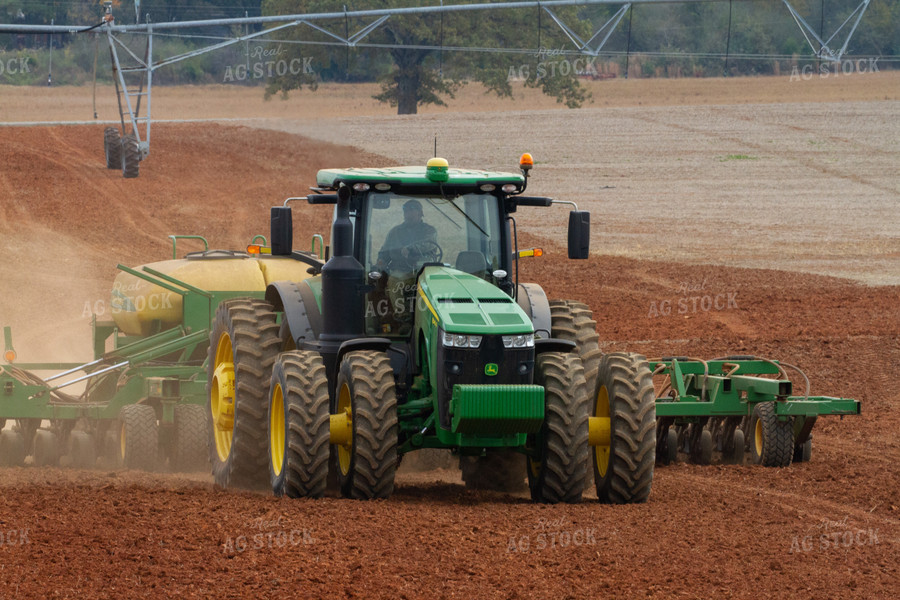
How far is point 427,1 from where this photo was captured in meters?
41.3

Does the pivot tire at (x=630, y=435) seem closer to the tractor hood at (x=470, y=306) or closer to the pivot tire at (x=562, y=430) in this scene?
the pivot tire at (x=562, y=430)

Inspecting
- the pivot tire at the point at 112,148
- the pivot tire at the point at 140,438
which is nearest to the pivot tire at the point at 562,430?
the pivot tire at the point at 140,438

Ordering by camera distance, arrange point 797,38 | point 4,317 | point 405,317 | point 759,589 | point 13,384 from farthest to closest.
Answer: point 797,38, point 4,317, point 13,384, point 405,317, point 759,589

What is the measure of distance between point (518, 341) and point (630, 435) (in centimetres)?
103

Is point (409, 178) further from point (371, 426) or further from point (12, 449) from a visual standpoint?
point (12, 449)

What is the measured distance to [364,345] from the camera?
8898 millimetres

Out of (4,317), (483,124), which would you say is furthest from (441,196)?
(483,124)

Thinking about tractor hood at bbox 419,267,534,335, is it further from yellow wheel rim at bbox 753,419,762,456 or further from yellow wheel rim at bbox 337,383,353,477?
yellow wheel rim at bbox 753,419,762,456

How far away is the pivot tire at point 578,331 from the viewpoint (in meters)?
9.88

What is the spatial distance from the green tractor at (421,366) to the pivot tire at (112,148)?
24595 millimetres

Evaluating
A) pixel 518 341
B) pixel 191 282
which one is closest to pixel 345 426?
pixel 518 341

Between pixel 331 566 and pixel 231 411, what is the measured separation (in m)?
3.50

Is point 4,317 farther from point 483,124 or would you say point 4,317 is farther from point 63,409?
point 483,124

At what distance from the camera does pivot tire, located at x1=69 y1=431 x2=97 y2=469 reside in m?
13.1
